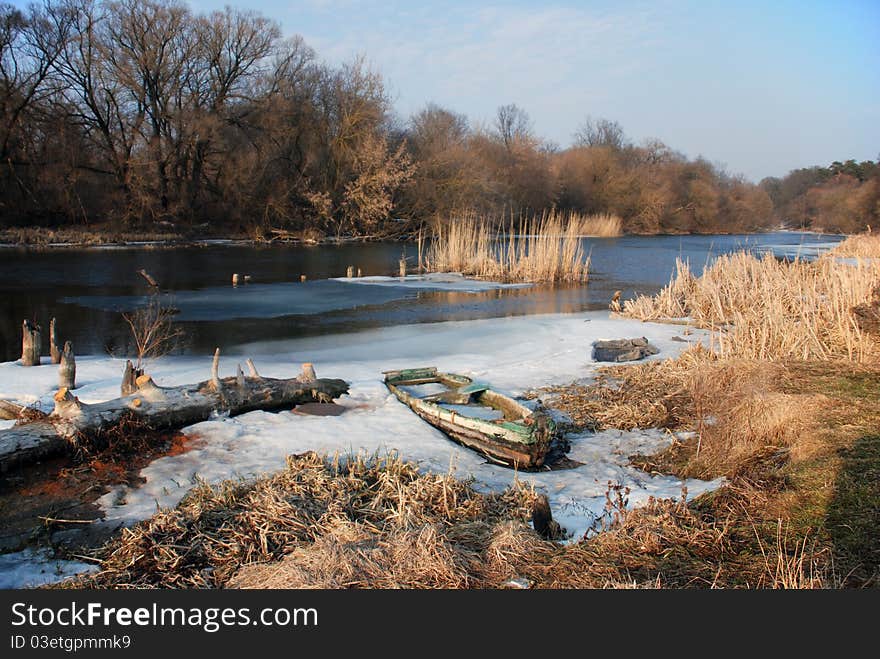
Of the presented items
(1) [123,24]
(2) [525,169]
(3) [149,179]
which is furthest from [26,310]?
(2) [525,169]

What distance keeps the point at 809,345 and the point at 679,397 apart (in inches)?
80.5

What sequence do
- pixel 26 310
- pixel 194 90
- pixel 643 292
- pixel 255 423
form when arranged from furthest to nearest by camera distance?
1. pixel 194 90
2. pixel 643 292
3. pixel 26 310
4. pixel 255 423

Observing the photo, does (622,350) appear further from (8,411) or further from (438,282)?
(438,282)

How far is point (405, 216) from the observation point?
4206cm

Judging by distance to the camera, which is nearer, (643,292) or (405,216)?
(643,292)

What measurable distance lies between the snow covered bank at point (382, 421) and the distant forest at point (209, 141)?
1129 inches

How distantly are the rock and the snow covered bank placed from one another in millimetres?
232

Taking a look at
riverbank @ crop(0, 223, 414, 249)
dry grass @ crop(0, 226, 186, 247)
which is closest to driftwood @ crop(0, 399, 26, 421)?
riverbank @ crop(0, 223, 414, 249)

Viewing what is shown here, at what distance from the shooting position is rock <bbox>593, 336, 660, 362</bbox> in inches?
417

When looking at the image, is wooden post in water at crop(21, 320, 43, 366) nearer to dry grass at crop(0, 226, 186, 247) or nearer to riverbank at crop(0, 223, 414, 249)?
riverbank at crop(0, 223, 414, 249)

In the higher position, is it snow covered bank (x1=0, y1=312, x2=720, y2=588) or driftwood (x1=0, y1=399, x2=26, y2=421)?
driftwood (x1=0, y1=399, x2=26, y2=421)

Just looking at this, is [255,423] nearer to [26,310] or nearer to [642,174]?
[26,310]

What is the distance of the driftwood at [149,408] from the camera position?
5.82 m

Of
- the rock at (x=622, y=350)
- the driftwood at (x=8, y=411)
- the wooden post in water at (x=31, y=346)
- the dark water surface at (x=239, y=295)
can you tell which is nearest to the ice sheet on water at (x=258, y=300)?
the dark water surface at (x=239, y=295)
